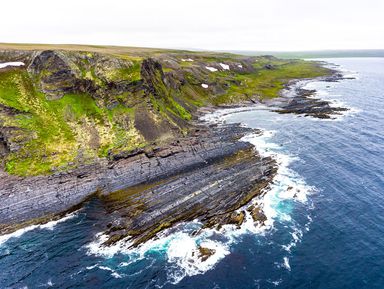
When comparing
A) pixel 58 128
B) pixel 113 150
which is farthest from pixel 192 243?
pixel 58 128

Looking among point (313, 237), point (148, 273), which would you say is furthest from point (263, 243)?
point (148, 273)

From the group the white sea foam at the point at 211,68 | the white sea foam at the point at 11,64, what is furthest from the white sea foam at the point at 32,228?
the white sea foam at the point at 211,68

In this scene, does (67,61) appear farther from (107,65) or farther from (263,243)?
(263,243)

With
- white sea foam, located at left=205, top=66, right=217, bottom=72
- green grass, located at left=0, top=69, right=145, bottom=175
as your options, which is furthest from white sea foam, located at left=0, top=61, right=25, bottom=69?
white sea foam, located at left=205, top=66, right=217, bottom=72

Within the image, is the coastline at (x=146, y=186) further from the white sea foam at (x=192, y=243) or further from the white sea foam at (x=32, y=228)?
the white sea foam at (x=192, y=243)

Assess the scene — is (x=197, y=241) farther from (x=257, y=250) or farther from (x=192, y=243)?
(x=257, y=250)

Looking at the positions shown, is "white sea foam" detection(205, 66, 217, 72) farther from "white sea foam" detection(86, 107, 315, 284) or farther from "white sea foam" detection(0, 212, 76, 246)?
"white sea foam" detection(0, 212, 76, 246)

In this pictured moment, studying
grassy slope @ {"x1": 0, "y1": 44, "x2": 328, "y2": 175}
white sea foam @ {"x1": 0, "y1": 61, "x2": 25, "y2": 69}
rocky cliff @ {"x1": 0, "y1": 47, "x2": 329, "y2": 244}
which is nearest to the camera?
rocky cliff @ {"x1": 0, "y1": 47, "x2": 329, "y2": 244}

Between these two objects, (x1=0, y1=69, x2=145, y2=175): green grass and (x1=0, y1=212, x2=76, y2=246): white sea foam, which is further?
(x1=0, y1=69, x2=145, y2=175): green grass

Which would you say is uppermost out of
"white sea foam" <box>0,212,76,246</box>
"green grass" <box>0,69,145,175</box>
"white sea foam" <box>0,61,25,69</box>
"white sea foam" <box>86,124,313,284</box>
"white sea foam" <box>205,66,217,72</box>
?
"white sea foam" <box>0,61,25,69</box>

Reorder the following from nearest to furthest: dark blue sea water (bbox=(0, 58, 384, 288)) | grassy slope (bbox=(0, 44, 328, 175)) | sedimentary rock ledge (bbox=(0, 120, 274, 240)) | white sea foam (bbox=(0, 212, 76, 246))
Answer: dark blue sea water (bbox=(0, 58, 384, 288)) < white sea foam (bbox=(0, 212, 76, 246)) < sedimentary rock ledge (bbox=(0, 120, 274, 240)) < grassy slope (bbox=(0, 44, 328, 175))
